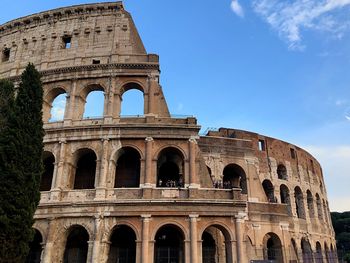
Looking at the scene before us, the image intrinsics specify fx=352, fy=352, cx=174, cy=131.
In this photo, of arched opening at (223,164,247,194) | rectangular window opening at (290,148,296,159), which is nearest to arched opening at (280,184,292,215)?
rectangular window opening at (290,148,296,159)

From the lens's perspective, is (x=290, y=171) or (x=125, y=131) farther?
(x=290, y=171)

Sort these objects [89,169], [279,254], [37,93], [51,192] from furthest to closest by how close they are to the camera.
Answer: [279,254], [89,169], [51,192], [37,93]

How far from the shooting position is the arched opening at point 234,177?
21.7 m

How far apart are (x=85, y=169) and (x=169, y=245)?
19.4 feet

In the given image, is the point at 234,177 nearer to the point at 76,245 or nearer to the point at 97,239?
the point at 97,239

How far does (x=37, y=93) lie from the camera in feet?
47.6

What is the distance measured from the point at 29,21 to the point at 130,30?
7133mm

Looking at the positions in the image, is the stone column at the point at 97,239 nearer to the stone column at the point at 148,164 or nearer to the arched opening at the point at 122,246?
the arched opening at the point at 122,246

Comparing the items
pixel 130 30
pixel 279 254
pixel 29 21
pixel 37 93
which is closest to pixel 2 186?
pixel 37 93

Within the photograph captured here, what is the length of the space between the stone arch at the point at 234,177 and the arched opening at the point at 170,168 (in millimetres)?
4217

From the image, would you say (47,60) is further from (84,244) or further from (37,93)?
(84,244)

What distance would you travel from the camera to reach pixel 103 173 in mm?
17109

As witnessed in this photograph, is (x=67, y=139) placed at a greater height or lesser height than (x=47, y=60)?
lesser

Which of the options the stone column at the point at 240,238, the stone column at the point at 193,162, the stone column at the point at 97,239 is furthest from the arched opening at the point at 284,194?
the stone column at the point at 97,239
